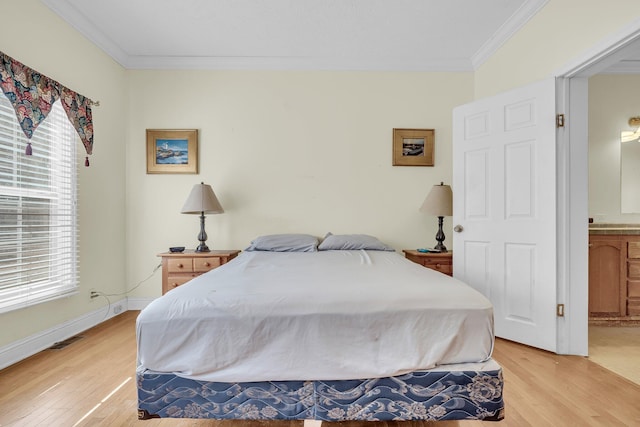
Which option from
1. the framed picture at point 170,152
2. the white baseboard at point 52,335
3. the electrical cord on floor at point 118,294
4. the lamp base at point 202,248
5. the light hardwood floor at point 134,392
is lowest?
the light hardwood floor at point 134,392

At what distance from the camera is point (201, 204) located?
311 centimetres

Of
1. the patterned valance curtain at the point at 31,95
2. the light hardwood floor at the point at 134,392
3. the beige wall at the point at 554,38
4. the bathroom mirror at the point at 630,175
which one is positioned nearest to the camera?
the light hardwood floor at the point at 134,392

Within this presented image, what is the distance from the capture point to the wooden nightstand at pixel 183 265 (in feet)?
9.95

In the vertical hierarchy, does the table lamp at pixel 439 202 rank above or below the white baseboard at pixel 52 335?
above

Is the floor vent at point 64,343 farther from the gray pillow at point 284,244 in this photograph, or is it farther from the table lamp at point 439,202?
the table lamp at point 439,202

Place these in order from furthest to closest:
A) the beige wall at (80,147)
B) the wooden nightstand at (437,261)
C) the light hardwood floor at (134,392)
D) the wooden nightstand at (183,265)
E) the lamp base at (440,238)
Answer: the lamp base at (440,238) < the wooden nightstand at (437,261) < the wooden nightstand at (183,265) < the beige wall at (80,147) < the light hardwood floor at (134,392)

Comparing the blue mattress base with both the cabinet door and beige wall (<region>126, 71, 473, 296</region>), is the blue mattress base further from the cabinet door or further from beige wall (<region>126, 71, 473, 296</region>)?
the cabinet door

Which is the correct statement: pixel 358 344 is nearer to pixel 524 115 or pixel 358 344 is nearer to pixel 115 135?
pixel 524 115

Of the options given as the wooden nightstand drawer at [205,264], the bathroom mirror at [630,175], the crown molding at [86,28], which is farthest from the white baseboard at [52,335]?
the bathroom mirror at [630,175]

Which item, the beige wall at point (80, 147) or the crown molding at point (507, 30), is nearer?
the beige wall at point (80, 147)

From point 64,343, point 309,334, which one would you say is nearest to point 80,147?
point 64,343

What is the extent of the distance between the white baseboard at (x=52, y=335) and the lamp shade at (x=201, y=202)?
1.28m

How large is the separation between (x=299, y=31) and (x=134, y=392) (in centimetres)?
314

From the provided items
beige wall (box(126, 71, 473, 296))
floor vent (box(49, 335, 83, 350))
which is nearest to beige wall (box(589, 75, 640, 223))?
beige wall (box(126, 71, 473, 296))
